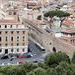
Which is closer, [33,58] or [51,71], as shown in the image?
[51,71]

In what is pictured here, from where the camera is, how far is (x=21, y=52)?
4222cm

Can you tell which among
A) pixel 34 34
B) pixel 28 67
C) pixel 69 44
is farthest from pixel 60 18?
pixel 28 67

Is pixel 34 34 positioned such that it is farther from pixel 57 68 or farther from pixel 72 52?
pixel 57 68

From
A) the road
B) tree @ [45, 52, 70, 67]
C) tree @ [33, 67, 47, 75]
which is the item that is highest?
tree @ [33, 67, 47, 75]

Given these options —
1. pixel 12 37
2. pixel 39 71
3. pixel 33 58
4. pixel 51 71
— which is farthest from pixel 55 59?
pixel 12 37

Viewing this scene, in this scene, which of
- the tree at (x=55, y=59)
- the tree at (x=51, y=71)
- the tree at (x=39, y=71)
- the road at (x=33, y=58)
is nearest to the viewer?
the tree at (x=39, y=71)

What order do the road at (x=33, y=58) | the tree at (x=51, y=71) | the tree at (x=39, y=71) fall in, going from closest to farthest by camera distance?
the tree at (x=39, y=71), the tree at (x=51, y=71), the road at (x=33, y=58)

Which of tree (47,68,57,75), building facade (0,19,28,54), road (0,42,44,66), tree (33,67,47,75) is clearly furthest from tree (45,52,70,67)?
building facade (0,19,28,54)

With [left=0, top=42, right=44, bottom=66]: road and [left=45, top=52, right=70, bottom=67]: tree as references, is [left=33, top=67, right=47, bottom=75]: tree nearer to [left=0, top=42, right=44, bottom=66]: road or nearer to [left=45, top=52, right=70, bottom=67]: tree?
[left=45, top=52, right=70, bottom=67]: tree

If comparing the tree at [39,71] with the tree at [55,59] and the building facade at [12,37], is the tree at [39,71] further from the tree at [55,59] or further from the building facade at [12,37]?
the building facade at [12,37]

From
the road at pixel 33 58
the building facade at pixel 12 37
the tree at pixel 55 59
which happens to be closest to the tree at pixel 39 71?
the tree at pixel 55 59

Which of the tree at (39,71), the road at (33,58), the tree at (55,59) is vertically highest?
the tree at (39,71)

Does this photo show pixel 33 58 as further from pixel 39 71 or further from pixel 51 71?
pixel 39 71

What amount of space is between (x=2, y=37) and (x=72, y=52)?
7.64m
